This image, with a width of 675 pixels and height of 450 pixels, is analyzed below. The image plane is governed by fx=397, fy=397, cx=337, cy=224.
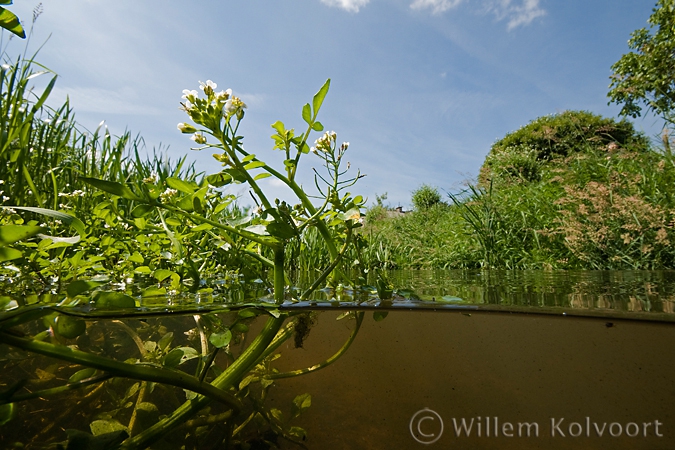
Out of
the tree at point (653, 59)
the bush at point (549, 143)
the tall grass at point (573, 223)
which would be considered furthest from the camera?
the tree at point (653, 59)

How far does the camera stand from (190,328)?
4.86 ft

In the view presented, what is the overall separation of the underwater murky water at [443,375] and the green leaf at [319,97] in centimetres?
75

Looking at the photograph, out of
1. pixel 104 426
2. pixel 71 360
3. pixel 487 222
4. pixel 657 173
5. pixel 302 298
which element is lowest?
pixel 104 426

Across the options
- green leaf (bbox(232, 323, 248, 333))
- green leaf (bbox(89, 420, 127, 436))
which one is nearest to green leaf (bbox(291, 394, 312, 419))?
green leaf (bbox(232, 323, 248, 333))

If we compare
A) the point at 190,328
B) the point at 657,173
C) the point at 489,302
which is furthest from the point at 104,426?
the point at 657,173

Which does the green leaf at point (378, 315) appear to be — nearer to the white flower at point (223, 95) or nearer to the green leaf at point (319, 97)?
the green leaf at point (319, 97)

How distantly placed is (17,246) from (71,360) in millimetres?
1235

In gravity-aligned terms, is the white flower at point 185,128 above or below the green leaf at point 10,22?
below

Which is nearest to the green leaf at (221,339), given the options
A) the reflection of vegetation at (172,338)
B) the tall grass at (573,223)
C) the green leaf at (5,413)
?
the reflection of vegetation at (172,338)

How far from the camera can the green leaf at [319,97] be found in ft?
3.96

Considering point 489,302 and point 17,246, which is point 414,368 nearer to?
point 489,302

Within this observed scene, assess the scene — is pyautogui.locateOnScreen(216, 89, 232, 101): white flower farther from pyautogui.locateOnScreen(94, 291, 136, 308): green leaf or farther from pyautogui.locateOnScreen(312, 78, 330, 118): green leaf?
pyautogui.locateOnScreen(94, 291, 136, 308): green leaf

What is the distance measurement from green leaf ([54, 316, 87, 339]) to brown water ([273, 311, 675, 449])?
0.78 meters

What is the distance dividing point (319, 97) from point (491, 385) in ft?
4.58
